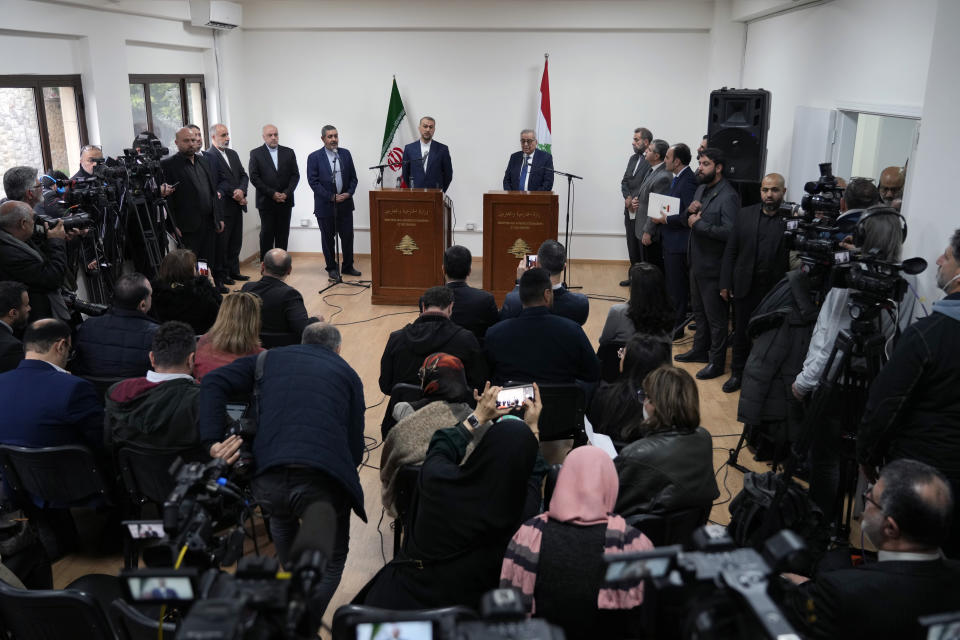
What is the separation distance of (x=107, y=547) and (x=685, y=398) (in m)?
2.91

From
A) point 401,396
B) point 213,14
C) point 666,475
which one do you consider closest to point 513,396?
point 666,475

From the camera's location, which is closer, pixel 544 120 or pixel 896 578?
pixel 896 578

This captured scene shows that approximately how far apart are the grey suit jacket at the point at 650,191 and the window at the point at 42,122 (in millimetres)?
5132

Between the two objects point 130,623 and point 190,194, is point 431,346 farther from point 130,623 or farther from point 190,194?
point 190,194

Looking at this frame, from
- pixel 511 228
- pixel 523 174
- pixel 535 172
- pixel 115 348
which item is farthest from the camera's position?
pixel 523 174

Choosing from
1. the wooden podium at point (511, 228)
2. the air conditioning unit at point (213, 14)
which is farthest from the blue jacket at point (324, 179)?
the wooden podium at point (511, 228)

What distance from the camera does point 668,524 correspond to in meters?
2.79

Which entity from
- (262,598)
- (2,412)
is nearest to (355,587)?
(2,412)

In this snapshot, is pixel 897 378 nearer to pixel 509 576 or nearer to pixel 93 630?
pixel 509 576

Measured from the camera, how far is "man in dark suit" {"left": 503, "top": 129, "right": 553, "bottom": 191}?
350 inches

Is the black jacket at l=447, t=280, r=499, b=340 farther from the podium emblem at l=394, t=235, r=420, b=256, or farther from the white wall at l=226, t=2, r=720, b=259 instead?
the white wall at l=226, t=2, r=720, b=259

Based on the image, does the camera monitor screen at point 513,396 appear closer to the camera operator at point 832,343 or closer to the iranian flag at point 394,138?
the camera operator at point 832,343

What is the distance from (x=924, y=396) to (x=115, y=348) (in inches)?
144

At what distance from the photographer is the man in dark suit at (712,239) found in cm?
614
